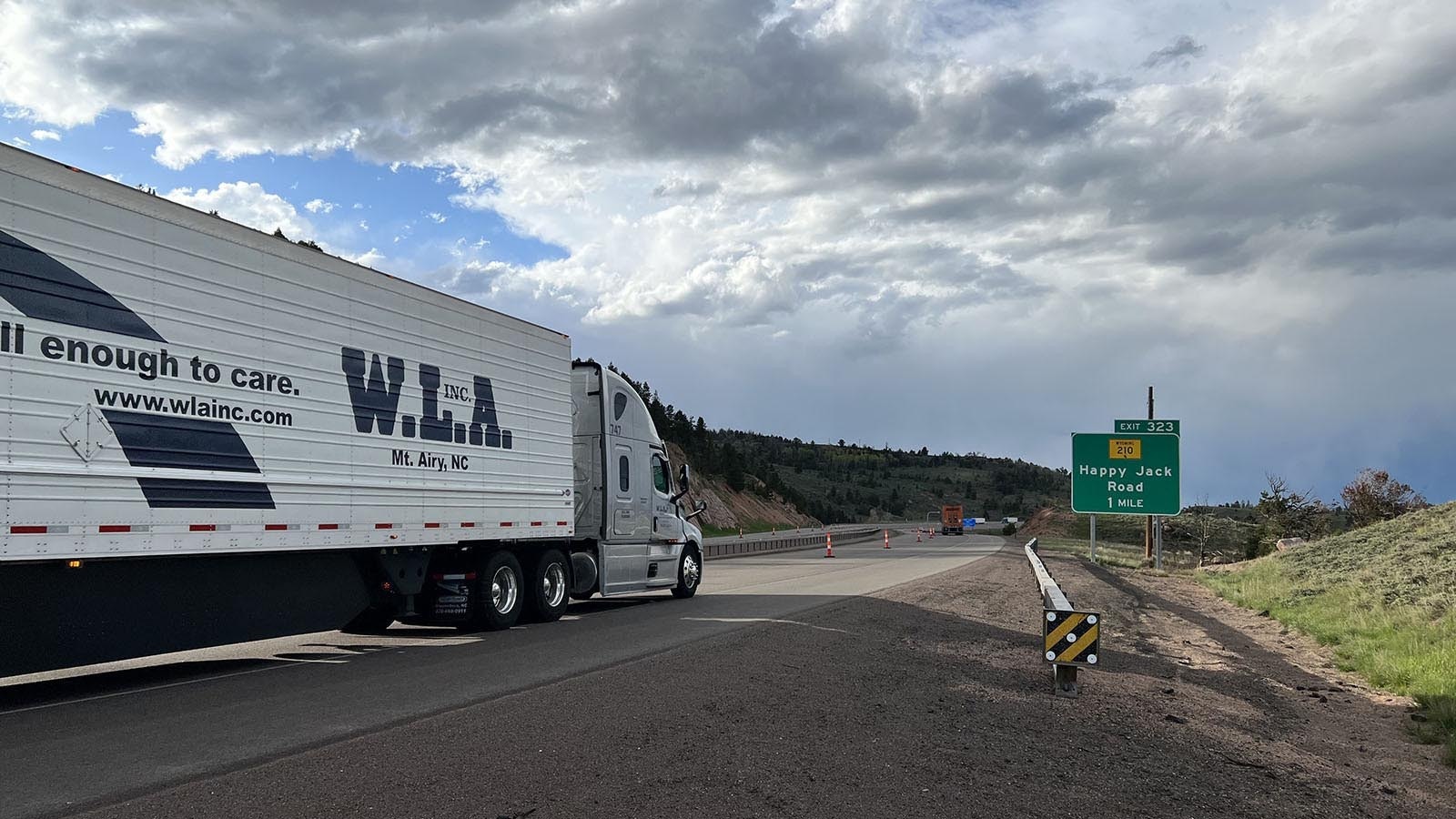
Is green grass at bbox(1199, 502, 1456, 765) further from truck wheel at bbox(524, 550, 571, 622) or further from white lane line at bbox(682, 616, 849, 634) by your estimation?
truck wheel at bbox(524, 550, 571, 622)

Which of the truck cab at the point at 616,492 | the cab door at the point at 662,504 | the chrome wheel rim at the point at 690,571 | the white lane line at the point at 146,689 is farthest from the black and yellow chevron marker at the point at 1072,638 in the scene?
the chrome wheel rim at the point at 690,571

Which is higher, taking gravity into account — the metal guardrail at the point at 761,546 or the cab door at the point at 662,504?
the cab door at the point at 662,504

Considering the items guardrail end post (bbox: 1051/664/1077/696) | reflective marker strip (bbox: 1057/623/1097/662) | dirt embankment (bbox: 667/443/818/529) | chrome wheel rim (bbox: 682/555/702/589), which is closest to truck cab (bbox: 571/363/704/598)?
chrome wheel rim (bbox: 682/555/702/589)

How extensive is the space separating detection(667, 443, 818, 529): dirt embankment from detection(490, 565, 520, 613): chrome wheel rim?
4261 cm

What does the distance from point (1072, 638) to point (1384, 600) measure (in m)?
11.3

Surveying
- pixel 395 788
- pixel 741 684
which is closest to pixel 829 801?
pixel 395 788

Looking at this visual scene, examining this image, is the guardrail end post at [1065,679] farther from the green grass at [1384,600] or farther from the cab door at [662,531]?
the cab door at [662,531]

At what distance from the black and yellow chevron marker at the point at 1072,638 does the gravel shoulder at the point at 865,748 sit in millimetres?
391

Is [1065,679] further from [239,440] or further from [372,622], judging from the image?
[372,622]

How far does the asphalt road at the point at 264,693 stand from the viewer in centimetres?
666

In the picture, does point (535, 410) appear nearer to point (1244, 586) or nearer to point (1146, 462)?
point (1244, 586)

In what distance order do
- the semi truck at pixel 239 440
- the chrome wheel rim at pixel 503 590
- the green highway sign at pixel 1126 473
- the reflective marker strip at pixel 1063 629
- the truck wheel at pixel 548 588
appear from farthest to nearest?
1. the green highway sign at pixel 1126 473
2. the truck wheel at pixel 548 588
3. the chrome wheel rim at pixel 503 590
4. the reflective marker strip at pixel 1063 629
5. the semi truck at pixel 239 440

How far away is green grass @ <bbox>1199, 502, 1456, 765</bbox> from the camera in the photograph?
39.8ft

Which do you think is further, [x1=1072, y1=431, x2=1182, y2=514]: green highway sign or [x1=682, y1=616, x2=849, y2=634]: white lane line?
[x1=1072, y1=431, x2=1182, y2=514]: green highway sign
